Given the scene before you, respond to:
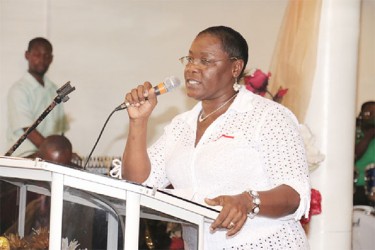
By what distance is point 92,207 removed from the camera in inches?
87.8

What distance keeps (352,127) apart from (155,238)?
156 cm

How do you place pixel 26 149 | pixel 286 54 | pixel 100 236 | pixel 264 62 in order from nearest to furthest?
pixel 100 236 → pixel 286 54 → pixel 26 149 → pixel 264 62

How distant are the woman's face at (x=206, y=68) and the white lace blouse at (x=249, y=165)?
10 cm

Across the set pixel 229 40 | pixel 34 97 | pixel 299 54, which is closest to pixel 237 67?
pixel 229 40

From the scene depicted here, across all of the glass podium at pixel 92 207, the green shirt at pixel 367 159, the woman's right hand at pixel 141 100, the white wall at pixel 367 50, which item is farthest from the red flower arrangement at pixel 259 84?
the white wall at pixel 367 50

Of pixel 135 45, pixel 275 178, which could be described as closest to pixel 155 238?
pixel 135 45

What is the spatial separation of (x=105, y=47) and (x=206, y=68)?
4012mm

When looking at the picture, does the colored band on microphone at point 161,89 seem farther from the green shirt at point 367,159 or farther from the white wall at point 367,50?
the white wall at point 367,50

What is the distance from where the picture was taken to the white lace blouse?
7.83 feet

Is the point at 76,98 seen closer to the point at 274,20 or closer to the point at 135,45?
the point at 135,45

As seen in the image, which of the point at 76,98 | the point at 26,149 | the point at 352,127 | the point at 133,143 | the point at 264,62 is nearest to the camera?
the point at 133,143

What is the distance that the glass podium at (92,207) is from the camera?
1974mm

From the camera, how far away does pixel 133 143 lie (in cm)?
266

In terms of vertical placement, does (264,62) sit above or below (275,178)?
above
